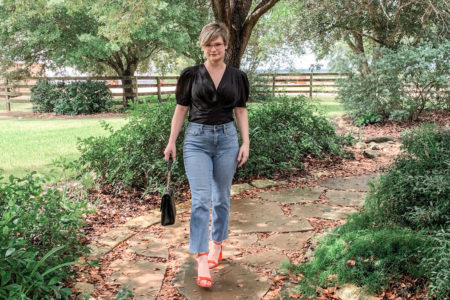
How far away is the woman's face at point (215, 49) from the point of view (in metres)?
2.78

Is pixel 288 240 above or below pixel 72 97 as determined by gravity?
below

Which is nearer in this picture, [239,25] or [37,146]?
[239,25]

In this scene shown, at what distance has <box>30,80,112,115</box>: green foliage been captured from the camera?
16.3 m

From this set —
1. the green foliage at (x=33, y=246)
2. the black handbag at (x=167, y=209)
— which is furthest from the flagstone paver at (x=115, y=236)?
the black handbag at (x=167, y=209)

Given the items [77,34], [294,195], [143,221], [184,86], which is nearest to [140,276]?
[143,221]

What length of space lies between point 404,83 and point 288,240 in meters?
8.01

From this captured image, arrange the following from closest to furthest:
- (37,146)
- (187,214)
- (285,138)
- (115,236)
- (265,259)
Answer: (265,259) → (115,236) → (187,214) → (285,138) → (37,146)

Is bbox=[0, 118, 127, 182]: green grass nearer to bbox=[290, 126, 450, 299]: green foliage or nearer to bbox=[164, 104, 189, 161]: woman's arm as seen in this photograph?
bbox=[164, 104, 189, 161]: woman's arm

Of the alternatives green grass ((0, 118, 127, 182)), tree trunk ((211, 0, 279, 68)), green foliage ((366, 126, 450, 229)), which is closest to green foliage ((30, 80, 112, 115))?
green grass ((0, 118, 127, 182))

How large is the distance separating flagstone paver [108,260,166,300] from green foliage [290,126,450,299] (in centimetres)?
103

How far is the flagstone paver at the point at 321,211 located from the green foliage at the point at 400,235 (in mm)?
749

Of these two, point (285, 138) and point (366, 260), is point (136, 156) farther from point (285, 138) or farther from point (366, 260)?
point (366, 260)

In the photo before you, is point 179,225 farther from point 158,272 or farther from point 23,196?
point 23,196

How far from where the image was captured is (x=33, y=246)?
9.03 ft
